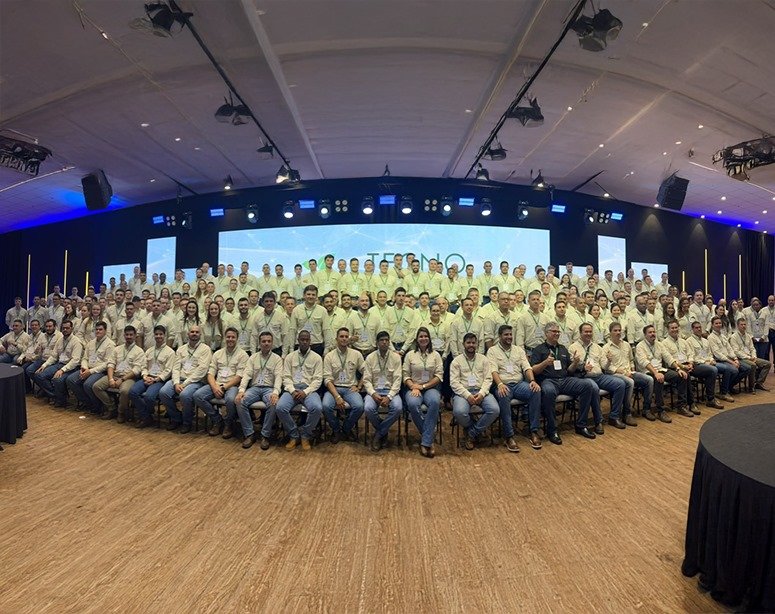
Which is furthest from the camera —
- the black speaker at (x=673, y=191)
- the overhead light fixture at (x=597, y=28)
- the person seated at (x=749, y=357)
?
the black speaker at (x=673, y=191)

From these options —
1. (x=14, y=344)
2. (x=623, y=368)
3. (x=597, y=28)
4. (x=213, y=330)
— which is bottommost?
(x=623, y=368)

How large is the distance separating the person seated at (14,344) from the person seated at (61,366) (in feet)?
4.42

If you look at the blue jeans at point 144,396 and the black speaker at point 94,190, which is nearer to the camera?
the blue jeans at point 144,396

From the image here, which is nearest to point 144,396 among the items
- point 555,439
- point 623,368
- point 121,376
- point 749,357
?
point 121,376


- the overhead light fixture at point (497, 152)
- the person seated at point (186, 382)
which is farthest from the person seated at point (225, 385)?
the overhead light fixture at point (497, 152)

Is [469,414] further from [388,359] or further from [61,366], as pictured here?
[61,366]

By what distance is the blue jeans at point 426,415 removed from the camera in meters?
3.83

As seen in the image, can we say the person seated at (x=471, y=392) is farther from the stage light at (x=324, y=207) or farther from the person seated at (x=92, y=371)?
the stage light at (x=324, y=207)

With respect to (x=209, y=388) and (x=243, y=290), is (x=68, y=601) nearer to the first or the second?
(x=209, y=388)

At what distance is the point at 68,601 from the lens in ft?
6.29

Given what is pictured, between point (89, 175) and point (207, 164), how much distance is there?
2593 millimetres

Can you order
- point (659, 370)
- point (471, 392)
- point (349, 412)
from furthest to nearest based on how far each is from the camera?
point (659, 370)
point (471, 392)
point (349, 412)

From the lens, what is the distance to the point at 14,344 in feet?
22.9

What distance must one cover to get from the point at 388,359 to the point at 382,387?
322 millimetres
